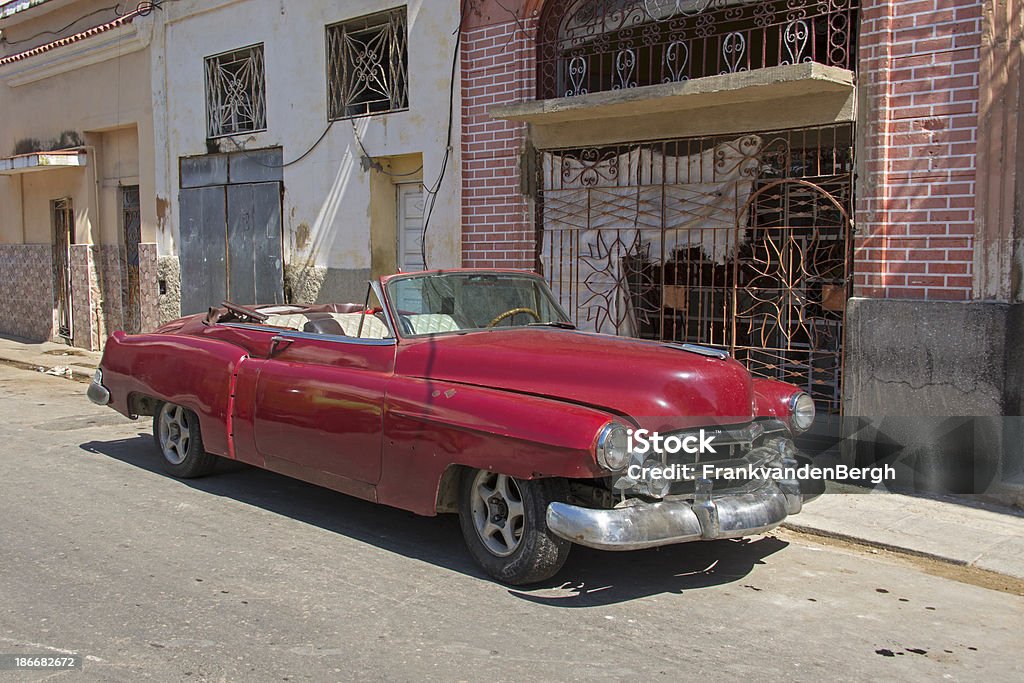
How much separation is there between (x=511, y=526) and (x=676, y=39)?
531 centimetres

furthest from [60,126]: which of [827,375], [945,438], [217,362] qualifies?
[945,438]

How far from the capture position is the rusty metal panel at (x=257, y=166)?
482 inches

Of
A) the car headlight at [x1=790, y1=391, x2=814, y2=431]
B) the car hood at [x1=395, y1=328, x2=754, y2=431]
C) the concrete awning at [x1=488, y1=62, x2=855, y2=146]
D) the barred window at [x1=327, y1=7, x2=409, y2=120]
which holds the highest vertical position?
the barred window at [x1=327, y1=7, x2=409, y2=120]

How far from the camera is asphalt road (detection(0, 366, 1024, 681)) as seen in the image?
3861mm

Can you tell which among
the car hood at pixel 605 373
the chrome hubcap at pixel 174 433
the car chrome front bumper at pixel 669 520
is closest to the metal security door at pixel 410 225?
the chrome hubcap at pixel 174 433

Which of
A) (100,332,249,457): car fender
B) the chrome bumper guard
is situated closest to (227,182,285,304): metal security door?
the chrome bumper guard

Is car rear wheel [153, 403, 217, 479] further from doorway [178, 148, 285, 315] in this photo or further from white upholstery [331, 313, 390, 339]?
doorway [178, 148, 285, 315]

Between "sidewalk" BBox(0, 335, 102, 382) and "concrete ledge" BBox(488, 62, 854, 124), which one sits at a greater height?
"concrete ledge" BBox(488, 62, 854, 124)

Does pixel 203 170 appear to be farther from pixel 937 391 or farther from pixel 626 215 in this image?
pixel 937 391

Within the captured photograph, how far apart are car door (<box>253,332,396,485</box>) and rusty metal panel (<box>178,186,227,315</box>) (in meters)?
7.51

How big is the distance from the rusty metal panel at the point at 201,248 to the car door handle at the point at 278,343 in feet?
24.1

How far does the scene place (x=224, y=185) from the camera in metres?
13.1

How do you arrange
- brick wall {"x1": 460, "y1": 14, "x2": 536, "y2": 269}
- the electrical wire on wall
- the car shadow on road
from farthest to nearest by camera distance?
the electrical wire on wall, brick wall {"x1": 460, "y1": 14, "x2": 536, "y2": 269}, the car shadow on road

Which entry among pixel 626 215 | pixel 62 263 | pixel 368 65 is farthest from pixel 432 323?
pixel 62 263
